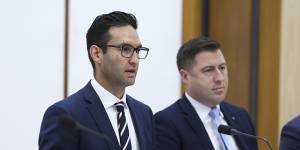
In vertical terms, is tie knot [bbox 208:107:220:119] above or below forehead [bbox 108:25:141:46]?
below

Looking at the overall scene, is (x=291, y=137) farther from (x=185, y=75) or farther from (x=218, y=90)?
(x=185, y=75)

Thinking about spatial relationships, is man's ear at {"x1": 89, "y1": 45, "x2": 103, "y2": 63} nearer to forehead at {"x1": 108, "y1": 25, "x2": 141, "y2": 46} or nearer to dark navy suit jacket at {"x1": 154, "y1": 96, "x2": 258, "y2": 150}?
forehead at {"x1": 108, "y1": 25, "x2": 141, "y2": 46}

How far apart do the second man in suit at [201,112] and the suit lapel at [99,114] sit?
46 centimetres

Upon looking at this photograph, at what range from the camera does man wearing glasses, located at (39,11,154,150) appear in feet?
7.60

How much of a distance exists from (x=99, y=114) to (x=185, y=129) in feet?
1.91

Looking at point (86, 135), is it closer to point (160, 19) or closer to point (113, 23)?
point (113, 23)

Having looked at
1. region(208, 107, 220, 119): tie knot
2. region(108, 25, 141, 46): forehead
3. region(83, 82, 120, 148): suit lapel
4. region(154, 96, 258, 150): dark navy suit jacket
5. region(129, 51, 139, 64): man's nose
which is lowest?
region(154, 96, 258, 150): dark navy suit jacket

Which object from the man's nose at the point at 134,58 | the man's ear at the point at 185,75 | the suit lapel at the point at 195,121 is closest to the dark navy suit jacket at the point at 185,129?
the suit lapel at the point at 195,121

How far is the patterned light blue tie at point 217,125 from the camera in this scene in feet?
9.52

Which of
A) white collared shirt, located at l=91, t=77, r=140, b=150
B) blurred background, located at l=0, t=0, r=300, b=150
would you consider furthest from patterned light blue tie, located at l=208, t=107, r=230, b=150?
blurred background, located at l=0, t=0, r=300, b=150


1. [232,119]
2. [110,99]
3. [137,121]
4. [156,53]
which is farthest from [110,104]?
[156,53]

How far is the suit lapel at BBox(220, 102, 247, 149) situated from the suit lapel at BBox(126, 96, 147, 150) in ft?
1.86

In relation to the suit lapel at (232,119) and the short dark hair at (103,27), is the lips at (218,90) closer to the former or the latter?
the suit lapel at (232,119)

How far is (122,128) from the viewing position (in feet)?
8.01
